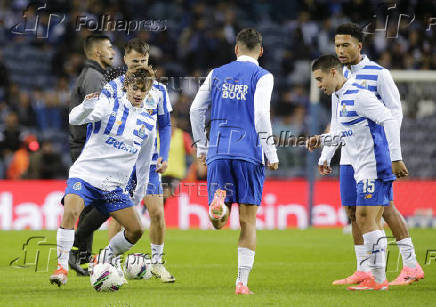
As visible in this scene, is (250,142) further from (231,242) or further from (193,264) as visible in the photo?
(231,242)

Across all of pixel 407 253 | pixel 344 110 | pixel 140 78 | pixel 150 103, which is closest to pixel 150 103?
pixel 150 103

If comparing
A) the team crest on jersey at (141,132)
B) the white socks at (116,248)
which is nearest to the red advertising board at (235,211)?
the white socks at (116,248)

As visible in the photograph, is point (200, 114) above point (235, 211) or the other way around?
the other way around

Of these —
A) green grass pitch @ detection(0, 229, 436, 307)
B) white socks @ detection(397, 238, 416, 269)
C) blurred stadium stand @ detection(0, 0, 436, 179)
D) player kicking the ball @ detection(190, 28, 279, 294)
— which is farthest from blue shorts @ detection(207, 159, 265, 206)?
blurred stadium stand @ detection(0, 0, 436, 179)

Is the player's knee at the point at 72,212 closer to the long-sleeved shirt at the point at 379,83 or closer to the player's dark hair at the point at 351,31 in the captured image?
the long-sleeved shirt at the point at 379,83

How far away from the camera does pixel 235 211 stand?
17.4m

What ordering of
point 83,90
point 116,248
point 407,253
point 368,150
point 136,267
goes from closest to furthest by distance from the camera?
1. point 368,150
2. point 116,248
3. point 407,253
4. point 136,267
5. point 83,90

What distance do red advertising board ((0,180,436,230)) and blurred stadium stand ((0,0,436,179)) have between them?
858mm

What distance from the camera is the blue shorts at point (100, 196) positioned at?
292 inches

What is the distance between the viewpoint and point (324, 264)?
10.6m

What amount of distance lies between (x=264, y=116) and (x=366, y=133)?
1.17m

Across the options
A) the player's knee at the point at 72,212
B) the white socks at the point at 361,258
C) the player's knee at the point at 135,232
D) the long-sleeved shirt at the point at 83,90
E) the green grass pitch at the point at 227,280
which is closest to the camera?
the green grass pitch at the point at 227,280

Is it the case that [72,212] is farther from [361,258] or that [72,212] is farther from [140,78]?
[361,258]

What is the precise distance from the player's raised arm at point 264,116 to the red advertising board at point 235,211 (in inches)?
354
